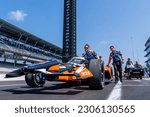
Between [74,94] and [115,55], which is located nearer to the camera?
[74,94]

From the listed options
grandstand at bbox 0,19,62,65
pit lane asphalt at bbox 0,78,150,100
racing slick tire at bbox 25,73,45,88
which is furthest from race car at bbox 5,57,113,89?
grandstand at bbox 0,19,62,65

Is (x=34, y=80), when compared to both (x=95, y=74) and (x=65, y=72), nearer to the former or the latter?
(x=65, y=72)

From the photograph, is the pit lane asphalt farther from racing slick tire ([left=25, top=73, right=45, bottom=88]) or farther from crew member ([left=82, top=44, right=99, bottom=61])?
crew member ([left=82, top=44, right=99, bottom=61])

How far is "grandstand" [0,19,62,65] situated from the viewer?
118 feet

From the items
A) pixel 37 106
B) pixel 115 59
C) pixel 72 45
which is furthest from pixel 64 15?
pixel 37 106

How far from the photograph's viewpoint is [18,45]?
4259 cm

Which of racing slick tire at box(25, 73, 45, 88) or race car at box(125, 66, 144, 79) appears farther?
race car at box(125, 66, 144, 79)

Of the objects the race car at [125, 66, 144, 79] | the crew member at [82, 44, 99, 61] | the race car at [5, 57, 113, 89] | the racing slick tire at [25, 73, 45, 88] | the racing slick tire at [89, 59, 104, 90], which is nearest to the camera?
the race car at [5, 57, 113, 89]

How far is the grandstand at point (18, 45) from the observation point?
118 feet

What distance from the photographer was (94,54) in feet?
24.2

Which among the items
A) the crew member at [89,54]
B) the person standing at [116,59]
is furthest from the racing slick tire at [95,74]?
the person standing at [116,59]

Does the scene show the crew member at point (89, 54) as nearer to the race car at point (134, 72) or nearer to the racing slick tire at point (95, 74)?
the racing slick tire at point (95, 74)

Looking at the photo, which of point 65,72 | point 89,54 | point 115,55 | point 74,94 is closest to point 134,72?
point 115,55

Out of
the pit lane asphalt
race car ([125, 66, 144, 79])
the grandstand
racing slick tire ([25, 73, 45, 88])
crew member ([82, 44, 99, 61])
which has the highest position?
the grandstand
